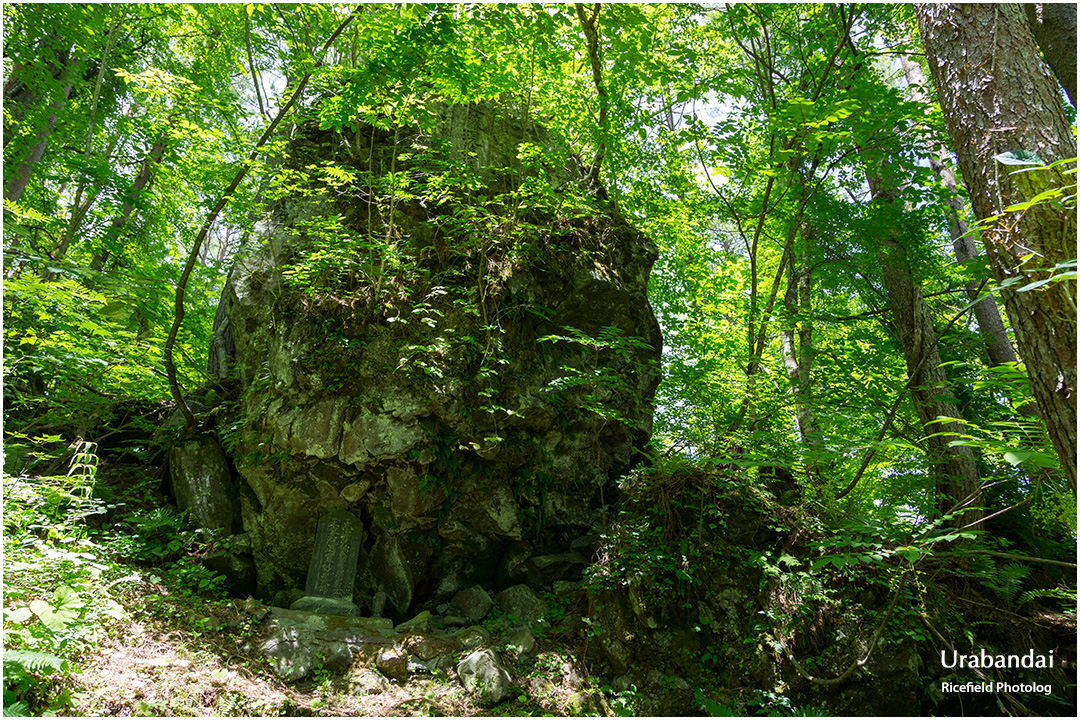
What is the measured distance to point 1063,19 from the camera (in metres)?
3.76

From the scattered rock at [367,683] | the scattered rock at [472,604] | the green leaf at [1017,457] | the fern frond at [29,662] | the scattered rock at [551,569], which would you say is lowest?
the scattered rock at [367,683]

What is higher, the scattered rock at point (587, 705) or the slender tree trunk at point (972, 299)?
the slender tree trunk at point (972, 299)

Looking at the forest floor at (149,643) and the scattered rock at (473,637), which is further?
the scattered rock at (473,637)

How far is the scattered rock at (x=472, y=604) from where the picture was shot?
6.12 m

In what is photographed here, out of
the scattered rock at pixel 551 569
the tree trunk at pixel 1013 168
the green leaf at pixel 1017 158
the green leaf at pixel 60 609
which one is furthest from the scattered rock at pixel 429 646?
the green leaf at pixel 1017 158

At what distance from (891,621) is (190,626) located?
653 cm

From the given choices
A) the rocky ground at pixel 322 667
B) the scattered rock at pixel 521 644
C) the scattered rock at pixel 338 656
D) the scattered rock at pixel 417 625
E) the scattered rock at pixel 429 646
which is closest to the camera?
the rocky ground at pixel 322 667

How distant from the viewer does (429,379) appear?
245 inches

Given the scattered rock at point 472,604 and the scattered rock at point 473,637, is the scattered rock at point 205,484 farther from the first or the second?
the scattered rock at point 473,637

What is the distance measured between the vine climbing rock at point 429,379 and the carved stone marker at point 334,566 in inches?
7.7

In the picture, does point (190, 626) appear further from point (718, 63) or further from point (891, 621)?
point (718, 63)

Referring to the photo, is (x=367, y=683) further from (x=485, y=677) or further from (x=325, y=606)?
(x=325, y=606)

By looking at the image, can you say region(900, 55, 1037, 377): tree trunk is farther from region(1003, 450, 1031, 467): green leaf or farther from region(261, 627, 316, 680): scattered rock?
region(261, 627, 316, 680): scattered rock

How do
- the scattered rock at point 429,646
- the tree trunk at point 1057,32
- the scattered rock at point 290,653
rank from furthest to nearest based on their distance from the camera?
the scattered rock at point 429,646 → the scattered rock at point 290,653 → the tree trunk at point 1057,32
